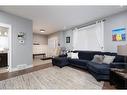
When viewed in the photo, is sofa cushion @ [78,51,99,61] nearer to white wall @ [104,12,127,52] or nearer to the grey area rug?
white wall @ [104,12,127,52]

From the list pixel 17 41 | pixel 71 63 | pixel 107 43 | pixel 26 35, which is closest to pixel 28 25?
pixel 26 35

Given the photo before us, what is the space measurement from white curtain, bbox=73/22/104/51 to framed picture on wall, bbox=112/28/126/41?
0.66m

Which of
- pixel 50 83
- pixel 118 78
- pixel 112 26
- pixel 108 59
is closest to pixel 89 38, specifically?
pixel 112 26

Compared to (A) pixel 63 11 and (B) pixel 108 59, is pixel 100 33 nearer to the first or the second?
(B) pixel 108 59

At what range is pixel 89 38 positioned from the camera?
546 cm

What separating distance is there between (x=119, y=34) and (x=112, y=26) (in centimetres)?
54

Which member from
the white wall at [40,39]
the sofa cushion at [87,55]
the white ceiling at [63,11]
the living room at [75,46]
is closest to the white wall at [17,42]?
the living room at [75,46]

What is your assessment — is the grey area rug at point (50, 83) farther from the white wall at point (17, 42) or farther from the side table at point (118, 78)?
the white wall at point (17, 42)

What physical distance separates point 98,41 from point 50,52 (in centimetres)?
588

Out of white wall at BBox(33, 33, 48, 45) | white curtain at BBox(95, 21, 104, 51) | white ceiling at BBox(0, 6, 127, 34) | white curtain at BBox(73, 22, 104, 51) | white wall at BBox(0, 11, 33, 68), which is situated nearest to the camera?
white ceiling at BBox(0, 6, 127, 34)

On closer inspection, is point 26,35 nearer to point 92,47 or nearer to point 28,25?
point 28,25

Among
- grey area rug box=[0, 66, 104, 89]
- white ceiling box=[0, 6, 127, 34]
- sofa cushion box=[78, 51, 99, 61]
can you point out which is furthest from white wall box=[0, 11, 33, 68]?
sofa cushion box=[78, 51, 99, 61]

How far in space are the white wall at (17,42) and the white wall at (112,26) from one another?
398 centimetres

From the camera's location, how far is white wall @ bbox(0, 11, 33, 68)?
4.13 m
